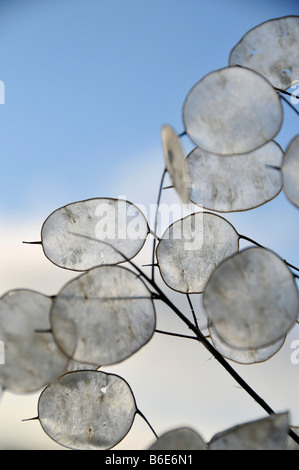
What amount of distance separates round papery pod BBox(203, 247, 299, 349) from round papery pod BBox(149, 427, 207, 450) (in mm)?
95

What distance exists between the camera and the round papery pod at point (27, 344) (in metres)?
0.44

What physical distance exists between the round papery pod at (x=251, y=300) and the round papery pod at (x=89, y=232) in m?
0.18

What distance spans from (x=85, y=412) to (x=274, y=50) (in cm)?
54

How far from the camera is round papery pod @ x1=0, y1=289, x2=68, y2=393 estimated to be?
1.44 feet

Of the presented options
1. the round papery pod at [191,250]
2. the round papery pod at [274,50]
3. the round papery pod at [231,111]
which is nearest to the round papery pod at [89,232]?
the round papery pod at [191,250]

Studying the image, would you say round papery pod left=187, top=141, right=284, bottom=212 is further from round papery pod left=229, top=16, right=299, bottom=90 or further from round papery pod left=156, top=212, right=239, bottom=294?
round papery pod left=229, top=16, right=299, bottom=90

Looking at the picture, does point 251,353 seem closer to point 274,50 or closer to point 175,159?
point 175,159

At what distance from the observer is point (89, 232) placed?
→ 57cm

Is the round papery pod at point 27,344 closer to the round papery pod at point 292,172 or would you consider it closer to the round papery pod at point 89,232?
the round papery pod at point 89,232

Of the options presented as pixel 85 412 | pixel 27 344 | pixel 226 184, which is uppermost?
pixel 226 184

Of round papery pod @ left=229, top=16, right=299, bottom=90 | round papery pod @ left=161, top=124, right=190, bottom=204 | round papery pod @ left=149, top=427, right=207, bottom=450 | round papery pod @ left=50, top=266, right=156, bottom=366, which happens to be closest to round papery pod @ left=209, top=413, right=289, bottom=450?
round papery pod @ left=149, top=427, right=207, bottom=450

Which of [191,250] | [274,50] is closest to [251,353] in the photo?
[191,250]

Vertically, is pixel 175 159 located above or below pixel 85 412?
above
